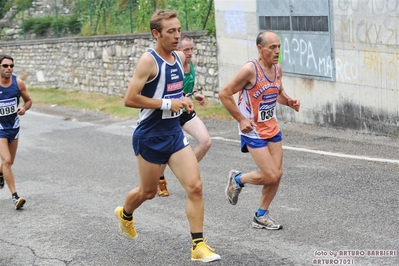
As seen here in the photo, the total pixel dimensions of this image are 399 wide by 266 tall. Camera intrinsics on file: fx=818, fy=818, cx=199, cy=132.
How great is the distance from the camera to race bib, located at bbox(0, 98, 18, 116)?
10.0m

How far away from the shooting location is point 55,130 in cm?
1802

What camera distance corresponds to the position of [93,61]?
82.2ft

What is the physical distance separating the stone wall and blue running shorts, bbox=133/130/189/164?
1196 cm

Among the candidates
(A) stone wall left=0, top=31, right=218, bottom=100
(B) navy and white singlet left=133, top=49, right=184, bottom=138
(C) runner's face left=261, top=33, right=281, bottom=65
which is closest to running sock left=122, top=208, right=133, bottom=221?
(B) navy and white singlet left=133, top=49, right=184, bottom=138

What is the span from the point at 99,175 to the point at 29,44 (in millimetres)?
18619

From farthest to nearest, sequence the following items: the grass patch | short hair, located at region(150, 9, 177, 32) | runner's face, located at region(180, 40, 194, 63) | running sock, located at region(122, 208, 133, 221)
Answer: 1. the grass patch
2. runner's face, located at region(180, 40, 194, 63)
3. running sock, located at region(122, 208, 133, 221)
4. short hair, located at region(150, 9, 177, 32)

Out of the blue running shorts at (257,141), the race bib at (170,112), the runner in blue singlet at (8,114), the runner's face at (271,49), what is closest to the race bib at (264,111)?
the blue running shorts at (257,141)

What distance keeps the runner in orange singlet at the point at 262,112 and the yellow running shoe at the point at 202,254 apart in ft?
4.28

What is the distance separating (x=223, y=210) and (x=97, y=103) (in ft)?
47.8

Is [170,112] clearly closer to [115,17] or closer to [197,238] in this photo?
[197,238]

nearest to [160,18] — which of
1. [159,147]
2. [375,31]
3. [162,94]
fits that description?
[162,94]

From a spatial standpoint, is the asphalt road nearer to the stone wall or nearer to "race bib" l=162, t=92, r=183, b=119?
"race bib" l=162, t=92, r=183, b=119

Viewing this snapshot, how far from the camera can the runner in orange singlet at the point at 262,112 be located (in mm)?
7680

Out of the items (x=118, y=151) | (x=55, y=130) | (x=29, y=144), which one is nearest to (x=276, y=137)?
(x=118, y=151)
